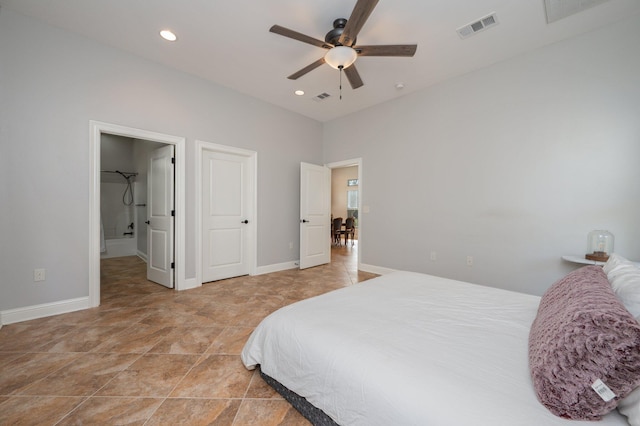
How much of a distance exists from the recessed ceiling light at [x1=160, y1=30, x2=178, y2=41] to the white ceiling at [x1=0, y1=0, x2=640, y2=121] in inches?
1.9

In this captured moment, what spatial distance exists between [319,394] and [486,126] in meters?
3.66

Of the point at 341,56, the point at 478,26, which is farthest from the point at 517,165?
the point at 341,56

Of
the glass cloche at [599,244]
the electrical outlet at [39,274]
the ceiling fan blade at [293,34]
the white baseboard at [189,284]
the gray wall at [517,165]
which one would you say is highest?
the ceiling fan blade at [293,34]

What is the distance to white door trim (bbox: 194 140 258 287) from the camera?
3623 millimetres

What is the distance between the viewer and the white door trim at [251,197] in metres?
3.62

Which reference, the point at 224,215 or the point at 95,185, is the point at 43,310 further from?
the point at 224,215

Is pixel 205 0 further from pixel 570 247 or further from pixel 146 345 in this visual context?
pixel 570 247

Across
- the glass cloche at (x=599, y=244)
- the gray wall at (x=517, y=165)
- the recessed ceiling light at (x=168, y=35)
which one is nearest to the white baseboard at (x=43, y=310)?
the recessed ceiling light at (x=168, y=35)

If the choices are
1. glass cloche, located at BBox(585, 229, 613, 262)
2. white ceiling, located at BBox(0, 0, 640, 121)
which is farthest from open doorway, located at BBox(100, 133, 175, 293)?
glass cloche, located at BBox(585, 229, 613, 262)

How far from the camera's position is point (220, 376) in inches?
65.4

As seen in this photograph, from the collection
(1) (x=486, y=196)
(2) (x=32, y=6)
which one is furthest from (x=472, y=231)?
(2) (x=32, y=6)

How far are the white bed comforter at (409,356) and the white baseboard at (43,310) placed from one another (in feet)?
7.84

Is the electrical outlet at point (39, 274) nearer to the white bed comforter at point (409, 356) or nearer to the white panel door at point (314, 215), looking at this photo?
the white bed comforter at point (409, 356)

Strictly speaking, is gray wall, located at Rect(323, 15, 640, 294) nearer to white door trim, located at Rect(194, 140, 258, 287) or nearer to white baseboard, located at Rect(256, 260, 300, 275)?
white baseboard, located at Rect(256, 260, 300, 275)
